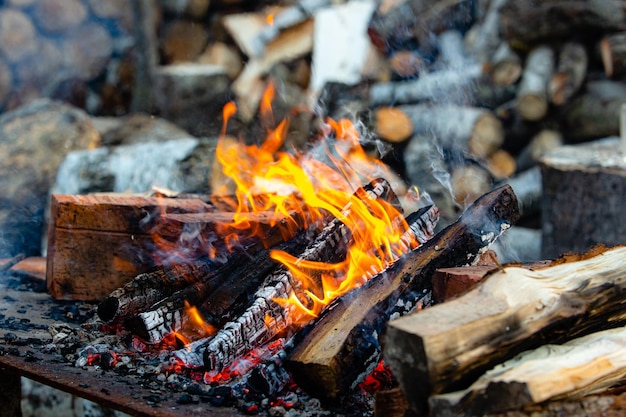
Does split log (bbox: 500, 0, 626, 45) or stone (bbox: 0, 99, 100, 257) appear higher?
split log (bbox: 500, 0, 626, 45)

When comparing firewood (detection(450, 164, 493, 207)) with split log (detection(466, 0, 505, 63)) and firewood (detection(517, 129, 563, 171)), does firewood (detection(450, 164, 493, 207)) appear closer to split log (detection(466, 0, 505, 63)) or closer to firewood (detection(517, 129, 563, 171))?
firewood (detection(517, 129, 563, 171))

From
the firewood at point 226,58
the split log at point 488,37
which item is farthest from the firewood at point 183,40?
the split log at point 488,37

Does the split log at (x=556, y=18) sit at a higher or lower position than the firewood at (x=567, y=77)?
higher

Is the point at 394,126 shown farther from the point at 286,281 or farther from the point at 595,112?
the point at 286,281

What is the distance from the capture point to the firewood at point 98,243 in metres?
3.04

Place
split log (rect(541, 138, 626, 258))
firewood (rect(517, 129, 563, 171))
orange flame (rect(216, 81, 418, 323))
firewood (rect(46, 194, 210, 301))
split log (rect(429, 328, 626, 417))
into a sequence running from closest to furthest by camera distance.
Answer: split log (rect(429, 328, 626, 417)), orange flame (rect(216, 81, 418, 323)), firewood (rect(46, 194, 210, 301)), split log (rect(541, 138, 626, 258)), firewood (rect(517, 129, 563, 171))

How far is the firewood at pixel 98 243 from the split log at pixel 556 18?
15.3 ft

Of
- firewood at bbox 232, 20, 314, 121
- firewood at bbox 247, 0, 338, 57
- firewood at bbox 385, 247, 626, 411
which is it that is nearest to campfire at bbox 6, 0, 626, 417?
firewood at bbox 385, 247, 626, 411

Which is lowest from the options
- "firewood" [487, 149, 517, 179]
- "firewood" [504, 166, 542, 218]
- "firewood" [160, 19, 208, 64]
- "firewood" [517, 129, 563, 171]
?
"firewood" [504, 166, 542, 218]

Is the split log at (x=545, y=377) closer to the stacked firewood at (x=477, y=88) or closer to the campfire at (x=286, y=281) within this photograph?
the campfire at (x=286, y=281)

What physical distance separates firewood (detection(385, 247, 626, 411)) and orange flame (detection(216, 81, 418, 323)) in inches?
32.4

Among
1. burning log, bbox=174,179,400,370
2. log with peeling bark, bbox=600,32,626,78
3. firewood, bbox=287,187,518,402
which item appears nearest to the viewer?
firewood, bbox=287,187,518,402

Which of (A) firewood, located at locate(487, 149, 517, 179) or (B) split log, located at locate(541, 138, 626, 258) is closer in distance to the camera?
(B) split log, located at locate(541, 138, 626, 258)

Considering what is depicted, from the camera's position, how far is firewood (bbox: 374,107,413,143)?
6324 millimetres
